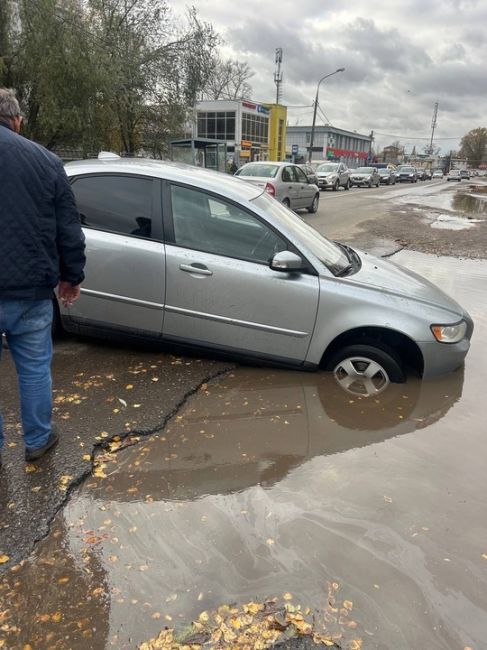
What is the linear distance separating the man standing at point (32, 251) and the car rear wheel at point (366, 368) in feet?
7.05

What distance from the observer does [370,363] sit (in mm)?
4074

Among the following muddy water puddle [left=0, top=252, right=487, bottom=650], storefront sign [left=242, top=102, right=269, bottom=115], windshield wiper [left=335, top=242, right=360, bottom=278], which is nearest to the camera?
muddy water puddle [left=0, top=252, right=487, bottom=650]

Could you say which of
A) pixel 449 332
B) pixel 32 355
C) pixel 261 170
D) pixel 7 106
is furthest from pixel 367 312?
pixel 261 170

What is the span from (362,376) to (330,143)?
91.3 meters

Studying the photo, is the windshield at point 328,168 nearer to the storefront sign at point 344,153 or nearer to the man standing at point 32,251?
the man standing at point 32,251

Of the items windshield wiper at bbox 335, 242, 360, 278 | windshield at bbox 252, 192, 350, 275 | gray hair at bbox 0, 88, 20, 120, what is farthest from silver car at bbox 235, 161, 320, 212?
gray hair at bbox 0, 88, 20, 120

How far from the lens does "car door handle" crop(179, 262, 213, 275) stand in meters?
4.00

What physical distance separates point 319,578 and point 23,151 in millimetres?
2451

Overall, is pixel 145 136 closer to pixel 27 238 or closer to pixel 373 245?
pixel 373 245

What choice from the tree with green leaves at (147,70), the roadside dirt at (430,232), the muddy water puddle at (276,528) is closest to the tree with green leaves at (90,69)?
the tree with green leaves at (147,70)

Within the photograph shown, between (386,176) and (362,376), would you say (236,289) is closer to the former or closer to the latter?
(362,376)

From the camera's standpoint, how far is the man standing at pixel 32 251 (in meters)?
2.51

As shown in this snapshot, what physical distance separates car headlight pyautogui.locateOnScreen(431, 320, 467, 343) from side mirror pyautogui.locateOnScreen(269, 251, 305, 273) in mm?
1139

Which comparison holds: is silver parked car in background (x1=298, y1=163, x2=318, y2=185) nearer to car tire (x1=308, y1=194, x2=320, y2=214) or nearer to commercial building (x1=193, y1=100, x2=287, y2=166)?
car tire (x1=308, y1=194, x2=320, y2=214)
